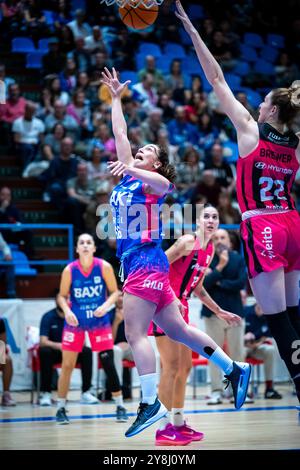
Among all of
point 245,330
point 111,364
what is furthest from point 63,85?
point 111,364

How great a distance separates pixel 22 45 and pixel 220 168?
436 centimetres

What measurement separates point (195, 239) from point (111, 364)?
110 inches

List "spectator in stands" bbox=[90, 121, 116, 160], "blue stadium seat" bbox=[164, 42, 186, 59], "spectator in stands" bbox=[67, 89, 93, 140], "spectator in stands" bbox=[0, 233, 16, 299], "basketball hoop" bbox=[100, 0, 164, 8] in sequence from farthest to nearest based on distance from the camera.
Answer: "blue stadium seat" bbox=[164, 42, 186, 59], "spectator in stands" bbox=[67, 89, 93, 140], "spectator in stands" bbox=[90, 121, 116, 160], "spectator in stands" bbox=[0, 233, 16, 299], "basketball hoop" bbox=[100, 0, 164, 8]

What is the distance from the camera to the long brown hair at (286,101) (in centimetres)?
587

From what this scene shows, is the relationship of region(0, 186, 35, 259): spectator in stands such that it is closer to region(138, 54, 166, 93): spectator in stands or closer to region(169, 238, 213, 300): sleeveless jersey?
region(138, 54, 166, 93): spectator in stands

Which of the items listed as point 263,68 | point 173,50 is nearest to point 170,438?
point 173,50

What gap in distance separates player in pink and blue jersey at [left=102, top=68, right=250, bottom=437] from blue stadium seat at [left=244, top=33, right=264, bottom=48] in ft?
41.9

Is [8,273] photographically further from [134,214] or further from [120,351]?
[134,214]

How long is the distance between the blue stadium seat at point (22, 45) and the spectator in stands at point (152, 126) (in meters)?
2.59

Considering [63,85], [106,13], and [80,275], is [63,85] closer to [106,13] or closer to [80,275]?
[106,13]

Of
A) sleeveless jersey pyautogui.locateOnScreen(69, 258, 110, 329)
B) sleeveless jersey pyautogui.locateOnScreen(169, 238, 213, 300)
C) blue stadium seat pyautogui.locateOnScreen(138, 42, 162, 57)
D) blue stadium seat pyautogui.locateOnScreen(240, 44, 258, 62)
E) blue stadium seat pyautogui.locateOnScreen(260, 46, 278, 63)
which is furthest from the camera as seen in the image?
blue stadium seat pyautogui.locateOnScreen(260, 46, 278, 63)

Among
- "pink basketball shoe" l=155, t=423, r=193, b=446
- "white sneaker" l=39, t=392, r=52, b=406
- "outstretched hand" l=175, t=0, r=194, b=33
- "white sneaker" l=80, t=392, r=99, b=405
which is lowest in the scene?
"white sneaker" l=80, t=392, r=99, b=405

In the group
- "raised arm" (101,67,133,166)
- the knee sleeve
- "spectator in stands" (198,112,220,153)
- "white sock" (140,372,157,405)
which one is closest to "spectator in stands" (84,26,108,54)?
"spectator in stands" (198,112,220,153)

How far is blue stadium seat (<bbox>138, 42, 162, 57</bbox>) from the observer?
17047 mm
